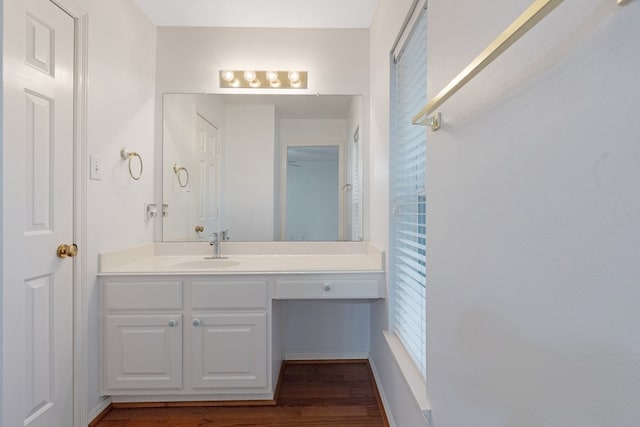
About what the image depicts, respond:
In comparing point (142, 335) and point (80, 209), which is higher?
point (80, 209)

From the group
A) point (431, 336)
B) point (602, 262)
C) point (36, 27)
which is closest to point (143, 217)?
point (36, 27)

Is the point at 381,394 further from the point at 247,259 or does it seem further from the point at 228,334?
the point at 247,259

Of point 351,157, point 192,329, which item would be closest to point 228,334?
point 192,329

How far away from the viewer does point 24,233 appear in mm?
1253

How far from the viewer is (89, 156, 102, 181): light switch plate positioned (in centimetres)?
159

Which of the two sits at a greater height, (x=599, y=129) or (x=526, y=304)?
(x=599, y=129)

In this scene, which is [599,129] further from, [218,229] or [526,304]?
[218,229]

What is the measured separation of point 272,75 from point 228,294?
59.2 inches

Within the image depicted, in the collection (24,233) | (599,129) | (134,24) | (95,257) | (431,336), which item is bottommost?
(431,336)

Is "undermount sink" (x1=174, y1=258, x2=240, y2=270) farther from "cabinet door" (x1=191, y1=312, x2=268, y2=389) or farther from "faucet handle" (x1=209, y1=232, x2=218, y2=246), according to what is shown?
"cabinet door" (x1=191, y1=312, x2=268, y2=389)

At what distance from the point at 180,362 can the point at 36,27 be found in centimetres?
166

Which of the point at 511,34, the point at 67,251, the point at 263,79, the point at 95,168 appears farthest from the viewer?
the point at 263,79

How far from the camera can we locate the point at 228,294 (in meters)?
1.73

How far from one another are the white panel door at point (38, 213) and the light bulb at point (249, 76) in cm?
99
